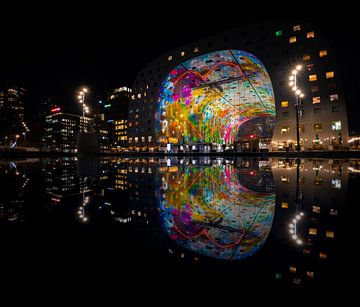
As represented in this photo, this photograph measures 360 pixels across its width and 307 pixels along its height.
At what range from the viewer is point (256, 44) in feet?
157

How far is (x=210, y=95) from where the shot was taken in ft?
211

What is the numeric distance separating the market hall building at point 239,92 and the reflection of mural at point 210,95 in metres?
0.22

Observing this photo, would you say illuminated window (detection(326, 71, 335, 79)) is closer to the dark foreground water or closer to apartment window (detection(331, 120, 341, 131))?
apartment window (detection(331, 120, 341, 131))

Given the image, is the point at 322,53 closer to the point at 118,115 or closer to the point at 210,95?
the point at 210,95

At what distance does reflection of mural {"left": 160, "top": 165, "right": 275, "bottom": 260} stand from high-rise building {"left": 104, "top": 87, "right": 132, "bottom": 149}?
124m

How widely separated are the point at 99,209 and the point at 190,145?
236 feet

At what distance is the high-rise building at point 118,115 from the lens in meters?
127

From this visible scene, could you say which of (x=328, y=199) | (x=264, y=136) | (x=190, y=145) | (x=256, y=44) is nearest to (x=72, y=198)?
(x=328, y=199)

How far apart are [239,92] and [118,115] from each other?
3351 inches

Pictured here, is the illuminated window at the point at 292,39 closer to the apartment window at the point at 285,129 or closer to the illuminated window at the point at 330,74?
the illuminated window at the point at 330,74

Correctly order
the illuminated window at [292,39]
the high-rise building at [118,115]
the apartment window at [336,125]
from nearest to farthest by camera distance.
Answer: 1. the apartment window at [336,125]
2. the illuminated window at [292,39]
3. the high-rise building at [118,115]

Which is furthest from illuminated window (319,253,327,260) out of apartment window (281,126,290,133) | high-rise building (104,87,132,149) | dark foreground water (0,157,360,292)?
high-rise building (104,87,132,149)

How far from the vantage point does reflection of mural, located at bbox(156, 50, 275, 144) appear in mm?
53219

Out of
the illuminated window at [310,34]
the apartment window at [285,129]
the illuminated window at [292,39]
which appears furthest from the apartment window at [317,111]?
the illuminated window at [292,39]
